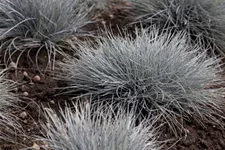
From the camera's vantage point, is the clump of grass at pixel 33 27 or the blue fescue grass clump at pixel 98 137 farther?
the clump of grass at pixel 33 27

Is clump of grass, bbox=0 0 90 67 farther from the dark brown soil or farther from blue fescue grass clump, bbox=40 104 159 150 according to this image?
blue fescue grass clump, bbox=40 104 159 150

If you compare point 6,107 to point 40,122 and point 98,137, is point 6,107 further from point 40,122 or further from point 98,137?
point 98,137

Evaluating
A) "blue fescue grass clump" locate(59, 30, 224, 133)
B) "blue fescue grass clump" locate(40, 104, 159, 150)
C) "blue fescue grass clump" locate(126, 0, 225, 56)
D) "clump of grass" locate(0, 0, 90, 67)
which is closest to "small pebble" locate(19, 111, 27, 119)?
"blue fescue grass clump" locate(59, 30, 224, 133)

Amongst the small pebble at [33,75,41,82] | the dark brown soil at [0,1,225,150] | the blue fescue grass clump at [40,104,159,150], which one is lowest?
the dark brown soil at [0,1,225,150]

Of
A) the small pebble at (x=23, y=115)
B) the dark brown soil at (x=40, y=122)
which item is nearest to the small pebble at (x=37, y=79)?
the dark brown soil at (x=40, y=122)

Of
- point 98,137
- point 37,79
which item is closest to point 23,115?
point 37,79

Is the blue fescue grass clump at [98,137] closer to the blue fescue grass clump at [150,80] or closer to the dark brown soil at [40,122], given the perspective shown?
the dark brown soil at [40,122]
